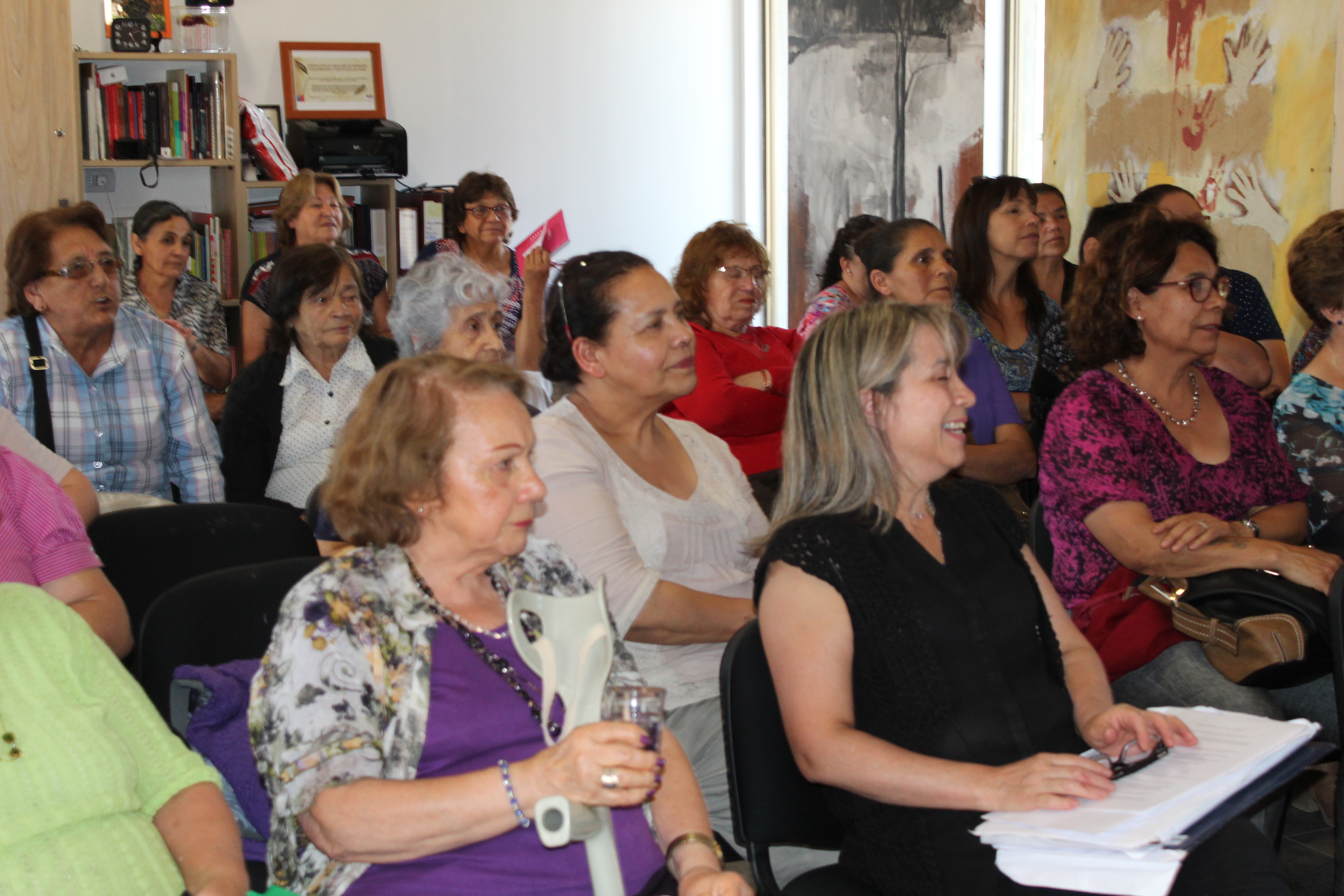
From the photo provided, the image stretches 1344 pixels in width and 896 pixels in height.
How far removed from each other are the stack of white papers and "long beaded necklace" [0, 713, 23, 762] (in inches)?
48.2

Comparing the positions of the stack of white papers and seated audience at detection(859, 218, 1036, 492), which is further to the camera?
seated audience at detection(859, 218, 1036, 492)

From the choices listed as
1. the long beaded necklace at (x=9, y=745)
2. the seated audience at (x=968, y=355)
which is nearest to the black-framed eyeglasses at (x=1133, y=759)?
the long beaded necklace at (x=9, y=745)

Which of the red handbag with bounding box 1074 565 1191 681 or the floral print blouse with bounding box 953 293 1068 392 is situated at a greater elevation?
the floral print blouse with bounding box 953 293 1068 392

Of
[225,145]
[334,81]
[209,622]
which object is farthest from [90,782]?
[334,81]

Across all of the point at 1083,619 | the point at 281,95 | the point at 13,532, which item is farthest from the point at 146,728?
the point at 281,95

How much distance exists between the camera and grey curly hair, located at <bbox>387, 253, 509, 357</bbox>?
3320 millimetres

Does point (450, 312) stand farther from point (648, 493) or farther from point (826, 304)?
point (826, 304)

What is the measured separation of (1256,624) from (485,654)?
1.50m

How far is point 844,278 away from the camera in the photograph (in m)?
4.91

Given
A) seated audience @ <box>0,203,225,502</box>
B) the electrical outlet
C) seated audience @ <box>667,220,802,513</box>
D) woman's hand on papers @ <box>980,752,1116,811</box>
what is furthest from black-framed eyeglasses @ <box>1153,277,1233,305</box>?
the electrical outlet

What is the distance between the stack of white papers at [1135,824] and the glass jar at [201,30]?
5575 mm

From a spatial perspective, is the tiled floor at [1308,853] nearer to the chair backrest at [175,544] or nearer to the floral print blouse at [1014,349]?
the floral print blouse at [1014,349]

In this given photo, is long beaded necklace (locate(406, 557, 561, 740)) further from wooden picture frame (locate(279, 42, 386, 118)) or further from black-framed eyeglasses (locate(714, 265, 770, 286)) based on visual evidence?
wooden picture frame (locate(279, 42, 386, 118))

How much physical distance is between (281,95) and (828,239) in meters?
3.09
